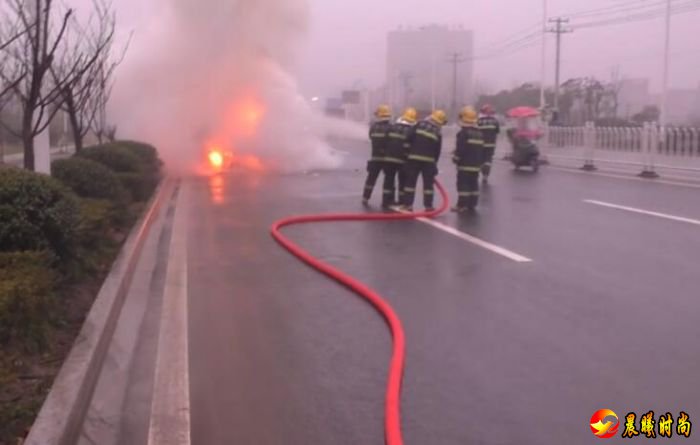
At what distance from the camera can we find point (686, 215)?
12688 millimetres

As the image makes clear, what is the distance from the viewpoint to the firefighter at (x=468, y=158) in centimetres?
1309

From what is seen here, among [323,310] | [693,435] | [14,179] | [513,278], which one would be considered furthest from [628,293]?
[14,179]

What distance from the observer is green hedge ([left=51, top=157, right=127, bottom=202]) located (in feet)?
35.6

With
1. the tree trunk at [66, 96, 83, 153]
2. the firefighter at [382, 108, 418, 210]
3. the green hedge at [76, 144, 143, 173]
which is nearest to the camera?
the tree trunk at [66, 96, 83, 153]

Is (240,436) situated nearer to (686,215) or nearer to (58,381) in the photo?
(58,381)

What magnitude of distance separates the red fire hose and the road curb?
1647 millimetres

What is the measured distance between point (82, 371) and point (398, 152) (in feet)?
31.2

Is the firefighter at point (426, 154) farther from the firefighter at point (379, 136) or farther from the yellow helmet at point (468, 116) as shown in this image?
the firefighter at point (379, 136)

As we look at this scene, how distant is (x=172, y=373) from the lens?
5285mm

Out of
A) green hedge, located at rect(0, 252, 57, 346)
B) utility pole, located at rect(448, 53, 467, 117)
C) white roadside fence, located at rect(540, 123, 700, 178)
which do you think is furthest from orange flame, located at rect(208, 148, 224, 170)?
utility pole, located at rect(448, 53, 467, 117)

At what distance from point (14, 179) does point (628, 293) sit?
18.0 feet

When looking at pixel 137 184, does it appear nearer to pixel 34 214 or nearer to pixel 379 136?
pixel 379 136

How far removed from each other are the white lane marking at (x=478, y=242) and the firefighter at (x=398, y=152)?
1.54 meters

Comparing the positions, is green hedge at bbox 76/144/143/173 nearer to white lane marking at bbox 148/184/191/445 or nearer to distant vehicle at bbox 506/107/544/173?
white lane marking at bbox 148/184/191/445
